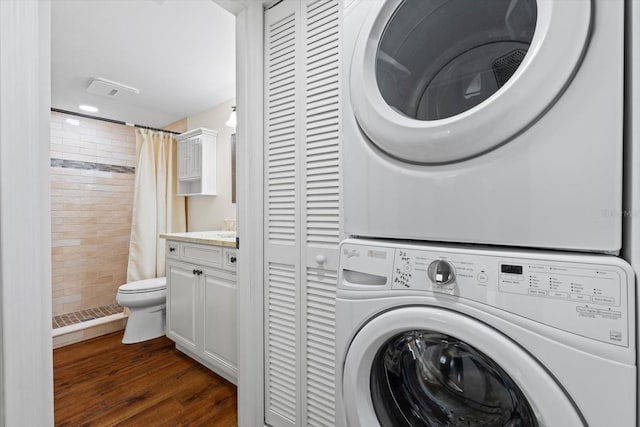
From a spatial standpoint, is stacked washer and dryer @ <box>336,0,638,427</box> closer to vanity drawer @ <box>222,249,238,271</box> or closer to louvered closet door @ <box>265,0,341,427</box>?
louvered closet door @ <box>265,0,341,427</box>

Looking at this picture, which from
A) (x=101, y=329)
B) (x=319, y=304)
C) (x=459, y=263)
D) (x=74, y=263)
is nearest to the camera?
(x=459, y=263)

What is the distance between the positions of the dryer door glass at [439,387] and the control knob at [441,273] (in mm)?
148

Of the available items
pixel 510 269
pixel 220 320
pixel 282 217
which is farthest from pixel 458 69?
pixel 220 320

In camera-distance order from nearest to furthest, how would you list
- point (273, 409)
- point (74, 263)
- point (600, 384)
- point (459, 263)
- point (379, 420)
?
point (600, 384), point (459, 263), point (379, 420), point (273, 409), point (74, 263)

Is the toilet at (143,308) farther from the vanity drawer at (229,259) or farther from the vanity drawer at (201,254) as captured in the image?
the vanity drawer at (229,259)

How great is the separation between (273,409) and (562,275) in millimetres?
1470

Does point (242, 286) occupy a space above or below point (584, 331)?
below

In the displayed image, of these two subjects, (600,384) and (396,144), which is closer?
(600,384)

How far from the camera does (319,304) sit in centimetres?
131

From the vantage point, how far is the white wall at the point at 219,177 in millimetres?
3158

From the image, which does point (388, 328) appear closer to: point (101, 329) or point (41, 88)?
point (41, 88)

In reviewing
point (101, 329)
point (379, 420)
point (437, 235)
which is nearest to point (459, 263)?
point (437, 235)

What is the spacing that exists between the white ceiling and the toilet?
1843 mm

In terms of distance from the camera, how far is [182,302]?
236 cm
